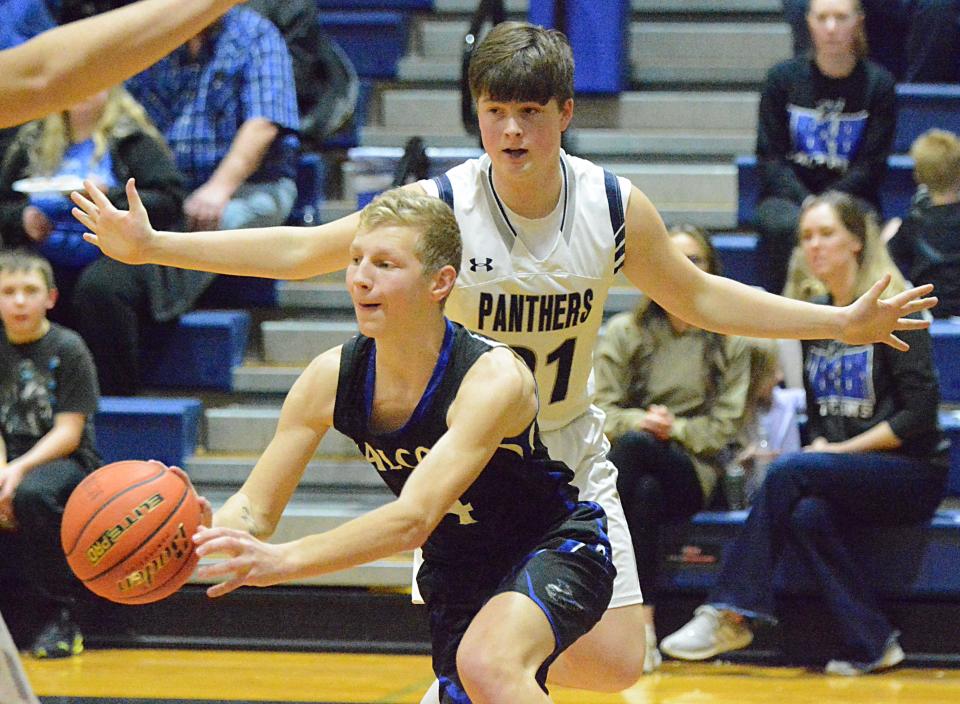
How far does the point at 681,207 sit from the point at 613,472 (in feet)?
10.9

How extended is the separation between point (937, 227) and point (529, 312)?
290 cm

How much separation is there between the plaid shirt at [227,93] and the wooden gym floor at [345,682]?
2.16 m

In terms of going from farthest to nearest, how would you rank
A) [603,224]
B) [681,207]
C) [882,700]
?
1. [681,207]
2. [882,700]
3. [603,224]

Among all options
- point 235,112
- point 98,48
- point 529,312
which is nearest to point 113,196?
point 235,112

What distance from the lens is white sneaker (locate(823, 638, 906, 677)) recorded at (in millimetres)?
5027

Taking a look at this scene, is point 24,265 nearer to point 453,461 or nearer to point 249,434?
point 249,434

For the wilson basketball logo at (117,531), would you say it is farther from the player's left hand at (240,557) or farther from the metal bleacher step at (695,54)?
the metal bleacher step at (695,54)

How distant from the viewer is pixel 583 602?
10.0ft

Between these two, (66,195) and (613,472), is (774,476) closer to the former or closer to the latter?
(613,472)

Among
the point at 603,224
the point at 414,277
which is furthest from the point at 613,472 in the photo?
the point at 414,277

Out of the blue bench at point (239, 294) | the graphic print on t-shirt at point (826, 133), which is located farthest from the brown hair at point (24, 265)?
the graphic print on t-shirt at point (826, 133)

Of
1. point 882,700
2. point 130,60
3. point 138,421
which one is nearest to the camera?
point 130,60

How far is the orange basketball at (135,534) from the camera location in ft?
9.37

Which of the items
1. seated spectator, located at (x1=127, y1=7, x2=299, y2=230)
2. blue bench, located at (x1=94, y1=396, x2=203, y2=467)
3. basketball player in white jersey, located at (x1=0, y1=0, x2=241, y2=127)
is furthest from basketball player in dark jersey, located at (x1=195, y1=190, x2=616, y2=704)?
seated spectator, located at (x1=127, y1=7, x2=299, y2=230)
